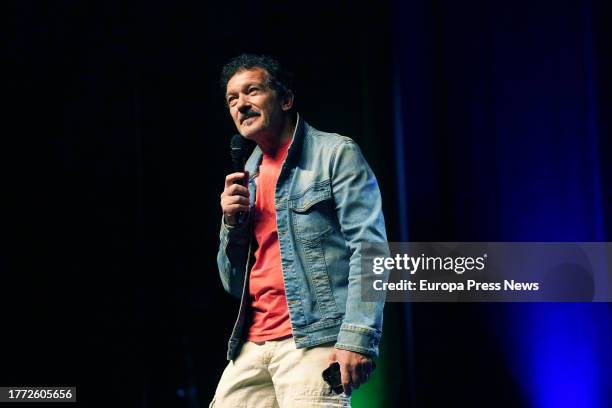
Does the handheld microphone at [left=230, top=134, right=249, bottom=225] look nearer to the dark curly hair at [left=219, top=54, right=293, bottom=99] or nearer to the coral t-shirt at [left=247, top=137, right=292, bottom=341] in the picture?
the coral t-shirt at [left=247, top=137, right=292, bottom=341]

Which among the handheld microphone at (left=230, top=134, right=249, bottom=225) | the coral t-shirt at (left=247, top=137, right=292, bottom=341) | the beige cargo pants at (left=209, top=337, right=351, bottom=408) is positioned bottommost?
the beige cargo pants at (left=209, top=337, right=351, bottom=408)

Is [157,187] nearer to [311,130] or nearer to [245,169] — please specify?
[245,169]

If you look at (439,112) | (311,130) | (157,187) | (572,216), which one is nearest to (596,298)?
(572,216)

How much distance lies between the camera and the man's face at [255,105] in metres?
1.98

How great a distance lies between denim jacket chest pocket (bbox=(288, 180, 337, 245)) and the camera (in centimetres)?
183

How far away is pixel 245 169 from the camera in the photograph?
207cm

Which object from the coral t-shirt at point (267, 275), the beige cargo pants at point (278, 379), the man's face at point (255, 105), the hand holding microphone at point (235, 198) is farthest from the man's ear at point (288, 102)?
the beige cargo pants at point (278, 379)

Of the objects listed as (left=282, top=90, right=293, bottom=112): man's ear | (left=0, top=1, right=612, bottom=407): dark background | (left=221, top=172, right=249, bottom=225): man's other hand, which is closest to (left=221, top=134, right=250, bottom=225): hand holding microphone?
(left=221, top=172, right=249, bottom=225): man's other hand

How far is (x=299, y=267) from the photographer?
70.9 inches

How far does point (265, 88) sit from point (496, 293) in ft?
3.76

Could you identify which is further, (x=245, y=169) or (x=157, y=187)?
(x=157, y=187)

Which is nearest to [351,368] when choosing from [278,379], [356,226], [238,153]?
[278,379]

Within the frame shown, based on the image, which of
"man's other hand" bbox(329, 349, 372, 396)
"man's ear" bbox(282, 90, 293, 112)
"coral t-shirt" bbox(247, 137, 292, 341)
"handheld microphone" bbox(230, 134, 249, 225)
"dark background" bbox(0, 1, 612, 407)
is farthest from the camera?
"dark background" bbox(0, 1, 612, 407)

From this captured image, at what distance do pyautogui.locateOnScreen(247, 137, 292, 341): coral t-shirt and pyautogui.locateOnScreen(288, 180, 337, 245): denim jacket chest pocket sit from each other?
0.07 metres
